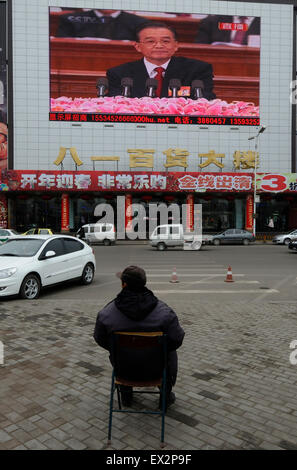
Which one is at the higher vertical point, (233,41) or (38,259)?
(233,41)

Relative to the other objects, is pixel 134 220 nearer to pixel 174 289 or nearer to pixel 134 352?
pixel 174 289

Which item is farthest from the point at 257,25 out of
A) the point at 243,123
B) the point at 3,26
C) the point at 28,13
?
the point at 3,26

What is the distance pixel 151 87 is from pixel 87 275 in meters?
30.9

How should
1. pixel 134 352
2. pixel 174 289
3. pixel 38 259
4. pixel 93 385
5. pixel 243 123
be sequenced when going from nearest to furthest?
pixel 134 352 → pixel 93 385 → pixel 38 259 → pixel 174 289 → pixel 243 123

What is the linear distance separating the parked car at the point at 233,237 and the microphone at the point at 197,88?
52.3ft

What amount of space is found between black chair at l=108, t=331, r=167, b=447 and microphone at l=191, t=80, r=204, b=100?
1507 inches

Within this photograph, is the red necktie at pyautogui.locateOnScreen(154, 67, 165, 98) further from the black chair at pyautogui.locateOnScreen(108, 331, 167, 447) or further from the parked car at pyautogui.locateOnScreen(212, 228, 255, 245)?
the black chair at pyautogui.locateOnScreen(108, 331, 167, 447)

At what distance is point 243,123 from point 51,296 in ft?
112

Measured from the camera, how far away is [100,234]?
2945 centimetres

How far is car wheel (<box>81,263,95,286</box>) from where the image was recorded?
11.4m

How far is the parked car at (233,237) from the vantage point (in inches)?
1180

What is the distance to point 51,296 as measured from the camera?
380 inches

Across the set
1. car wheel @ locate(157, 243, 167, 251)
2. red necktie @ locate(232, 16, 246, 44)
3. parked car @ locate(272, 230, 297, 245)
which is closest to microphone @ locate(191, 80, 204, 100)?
red necktie @ locate(232, 16, 246, 44)

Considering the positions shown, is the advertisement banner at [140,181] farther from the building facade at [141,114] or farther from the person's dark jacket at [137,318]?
the person's dark jacket at [137,318]
